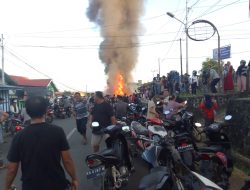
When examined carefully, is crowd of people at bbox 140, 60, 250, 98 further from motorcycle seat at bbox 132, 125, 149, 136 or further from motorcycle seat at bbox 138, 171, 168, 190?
motorcycle seat at bbox 138, 171, 168, 190

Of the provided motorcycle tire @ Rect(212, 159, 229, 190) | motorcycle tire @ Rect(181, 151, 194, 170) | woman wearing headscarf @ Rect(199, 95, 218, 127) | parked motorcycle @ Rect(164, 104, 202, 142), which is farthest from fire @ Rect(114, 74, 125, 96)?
motorcycle tire @ Rect(212, 159, 229, 190)

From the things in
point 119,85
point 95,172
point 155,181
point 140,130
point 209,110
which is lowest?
point 95,172

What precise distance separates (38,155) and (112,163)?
2.72m

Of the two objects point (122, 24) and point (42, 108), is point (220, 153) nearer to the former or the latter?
point (42, 108)

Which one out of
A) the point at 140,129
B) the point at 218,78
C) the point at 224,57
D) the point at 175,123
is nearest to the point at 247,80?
the point at 218,78

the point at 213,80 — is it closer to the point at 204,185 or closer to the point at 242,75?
the point at 242,75

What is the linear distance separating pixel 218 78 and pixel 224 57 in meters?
2.03

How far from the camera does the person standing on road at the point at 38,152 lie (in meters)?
3.93

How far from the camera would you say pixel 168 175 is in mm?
4660

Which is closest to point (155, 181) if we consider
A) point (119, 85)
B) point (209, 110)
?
point (209, 110)

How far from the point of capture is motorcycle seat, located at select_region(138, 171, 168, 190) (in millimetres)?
4395

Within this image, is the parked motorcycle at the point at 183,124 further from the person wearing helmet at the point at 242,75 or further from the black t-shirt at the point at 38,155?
the black t-shirt at the point at 38,155

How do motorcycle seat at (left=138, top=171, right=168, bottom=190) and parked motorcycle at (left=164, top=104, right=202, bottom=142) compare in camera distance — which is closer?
motorcycle seat at (left=138, top=171, right=168, bottom=190)

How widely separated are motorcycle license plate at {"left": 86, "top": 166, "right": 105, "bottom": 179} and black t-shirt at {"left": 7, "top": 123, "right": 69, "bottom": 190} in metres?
2.17
